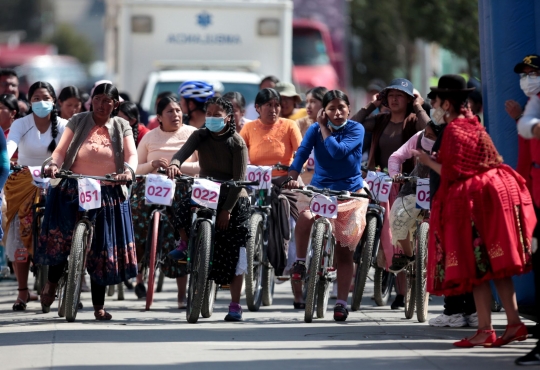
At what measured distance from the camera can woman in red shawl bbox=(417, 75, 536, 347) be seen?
336 inches

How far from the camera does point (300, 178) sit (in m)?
12.7

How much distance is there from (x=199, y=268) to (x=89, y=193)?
41.5 inches

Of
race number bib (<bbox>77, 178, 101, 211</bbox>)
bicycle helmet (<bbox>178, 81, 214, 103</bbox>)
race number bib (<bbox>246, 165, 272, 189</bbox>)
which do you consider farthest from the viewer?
bicycle helmet (<bbox>178, 81, 214, 103</bbox>)

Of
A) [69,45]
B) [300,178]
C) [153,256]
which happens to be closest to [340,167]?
[300,178]

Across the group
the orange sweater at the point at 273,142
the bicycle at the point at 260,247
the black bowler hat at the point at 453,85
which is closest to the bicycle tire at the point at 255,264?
the bicycle at the point at 260,247

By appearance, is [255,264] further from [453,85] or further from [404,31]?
[404,31]

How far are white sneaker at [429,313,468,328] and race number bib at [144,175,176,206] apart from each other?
2.54m

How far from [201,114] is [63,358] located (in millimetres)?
4823

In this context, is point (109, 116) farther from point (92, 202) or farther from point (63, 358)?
point (63, 358)

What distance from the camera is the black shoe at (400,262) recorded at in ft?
36.3

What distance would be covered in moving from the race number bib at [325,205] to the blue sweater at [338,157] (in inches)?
15.6

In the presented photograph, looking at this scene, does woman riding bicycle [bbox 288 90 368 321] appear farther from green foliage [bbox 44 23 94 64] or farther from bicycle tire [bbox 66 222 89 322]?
green foliage [bbox 44 23 94 64]

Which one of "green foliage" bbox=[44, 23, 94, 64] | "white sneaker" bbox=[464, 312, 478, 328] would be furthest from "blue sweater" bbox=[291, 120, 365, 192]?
"green foliage" bbox=[44, 23, 94, 64]

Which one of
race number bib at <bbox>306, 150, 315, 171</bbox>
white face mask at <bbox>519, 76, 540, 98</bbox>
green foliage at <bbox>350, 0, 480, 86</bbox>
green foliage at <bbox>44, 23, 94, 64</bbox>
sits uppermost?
green foliage at <bbox>44, 23, 94, 64</bbox>
